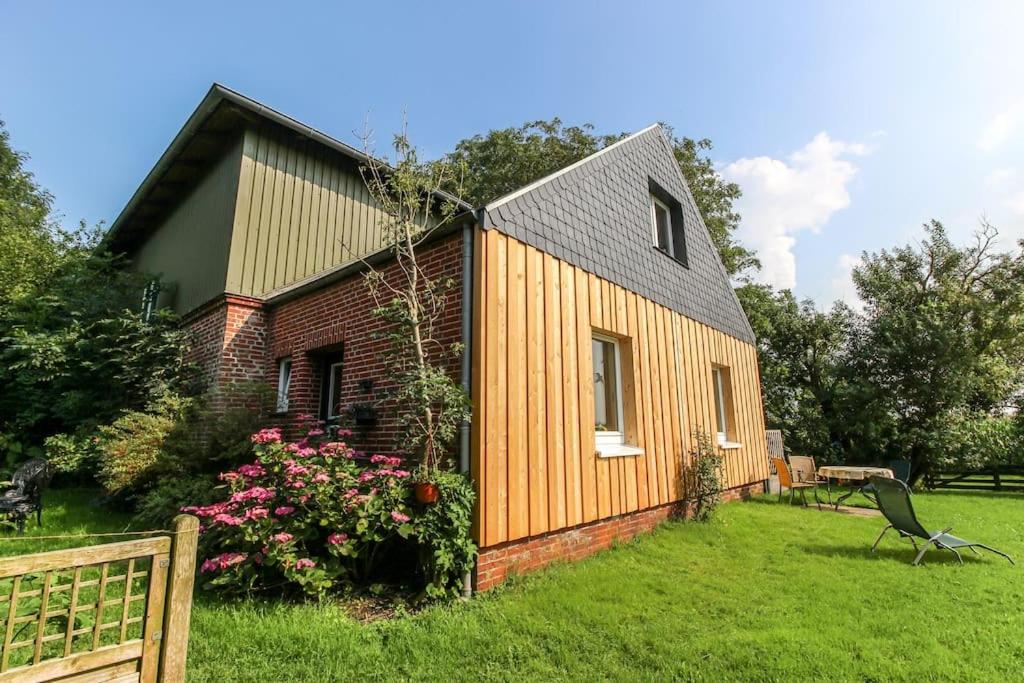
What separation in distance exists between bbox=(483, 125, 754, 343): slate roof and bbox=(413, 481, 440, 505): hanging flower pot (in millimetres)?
2447

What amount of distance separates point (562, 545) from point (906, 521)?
3966 millimetres

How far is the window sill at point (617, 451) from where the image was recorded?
5.35 metres

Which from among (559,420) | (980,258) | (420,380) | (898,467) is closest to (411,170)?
(420,380)

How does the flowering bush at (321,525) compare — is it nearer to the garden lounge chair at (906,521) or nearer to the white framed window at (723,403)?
the garden lounge chair at (906,521)

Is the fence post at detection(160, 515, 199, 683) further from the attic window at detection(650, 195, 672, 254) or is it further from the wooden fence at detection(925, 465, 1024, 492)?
the wooden fence at detection(925, 465, 1024, 492)

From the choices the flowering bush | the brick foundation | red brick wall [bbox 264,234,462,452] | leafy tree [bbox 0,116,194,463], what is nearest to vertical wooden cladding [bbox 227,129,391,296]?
red brick wall [bbox 264,234,462,452]

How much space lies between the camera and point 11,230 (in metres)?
13.8

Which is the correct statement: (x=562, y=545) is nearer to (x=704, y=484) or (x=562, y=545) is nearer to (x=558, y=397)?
(x=558, y=397)

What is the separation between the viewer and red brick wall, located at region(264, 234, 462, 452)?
185 inches

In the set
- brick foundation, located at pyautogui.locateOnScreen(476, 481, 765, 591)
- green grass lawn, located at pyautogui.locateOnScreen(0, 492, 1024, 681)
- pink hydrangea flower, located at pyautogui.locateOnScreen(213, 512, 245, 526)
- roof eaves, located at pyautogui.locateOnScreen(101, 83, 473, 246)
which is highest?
roof eaves, located at pyautogui.locateOnScreen(101, 83, 473, 246)

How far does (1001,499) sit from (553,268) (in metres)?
11.8

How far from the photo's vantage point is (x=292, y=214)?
8727 millimetres

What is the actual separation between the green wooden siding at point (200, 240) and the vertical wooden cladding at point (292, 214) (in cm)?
26

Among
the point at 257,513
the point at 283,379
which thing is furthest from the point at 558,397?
the point at 283,379
